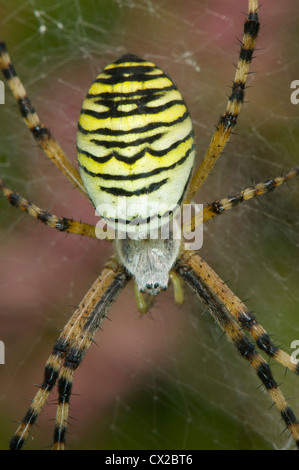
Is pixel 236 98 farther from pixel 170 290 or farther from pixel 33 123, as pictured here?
pixel 170 290

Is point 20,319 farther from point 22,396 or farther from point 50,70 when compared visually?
point 50,70

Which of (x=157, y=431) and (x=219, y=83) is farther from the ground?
(x=219, y=83)

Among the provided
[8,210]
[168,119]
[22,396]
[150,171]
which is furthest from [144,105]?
[22,396]

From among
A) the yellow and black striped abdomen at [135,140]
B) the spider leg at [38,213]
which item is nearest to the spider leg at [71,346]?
the spider leg at [38,213]

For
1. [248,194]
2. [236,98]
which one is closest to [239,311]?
[248,194]

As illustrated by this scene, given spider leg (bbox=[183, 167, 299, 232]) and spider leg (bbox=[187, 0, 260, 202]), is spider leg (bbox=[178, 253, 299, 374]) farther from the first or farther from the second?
spider leg (bbox=[187, 0, 260, 202])
